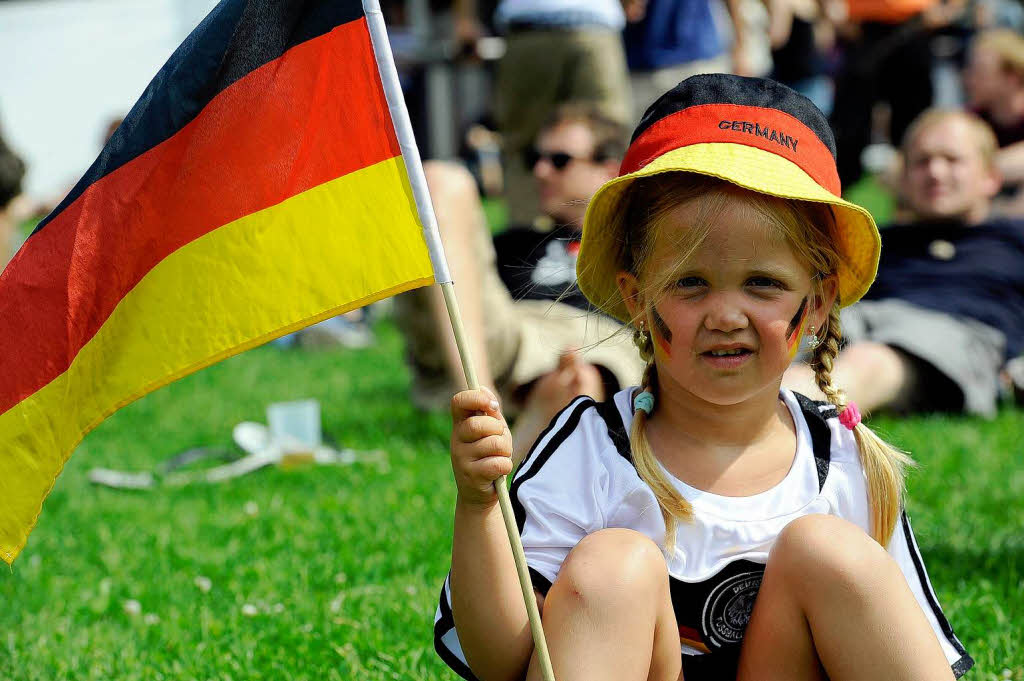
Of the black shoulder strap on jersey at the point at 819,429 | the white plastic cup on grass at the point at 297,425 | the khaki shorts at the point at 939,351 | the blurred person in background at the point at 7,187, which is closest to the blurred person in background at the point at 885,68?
the khaki shorts at the point at 939,351

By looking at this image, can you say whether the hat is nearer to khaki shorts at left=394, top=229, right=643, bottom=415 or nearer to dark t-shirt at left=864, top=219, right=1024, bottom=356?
khaki shorts at left=394, top=229, right=643, bottom=415

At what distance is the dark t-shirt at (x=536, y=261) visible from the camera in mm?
4758

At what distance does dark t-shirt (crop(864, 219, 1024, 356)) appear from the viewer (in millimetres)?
5734

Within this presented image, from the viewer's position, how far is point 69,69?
1470 cm

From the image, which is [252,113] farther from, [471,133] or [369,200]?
[471,133]

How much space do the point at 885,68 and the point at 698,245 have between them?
9328 mm

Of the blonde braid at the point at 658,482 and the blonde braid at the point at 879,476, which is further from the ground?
the blonde braid at the point at 658,482

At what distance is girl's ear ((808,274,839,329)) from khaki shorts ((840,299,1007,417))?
3.19 metres

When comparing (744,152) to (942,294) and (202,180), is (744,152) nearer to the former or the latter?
(202,180)

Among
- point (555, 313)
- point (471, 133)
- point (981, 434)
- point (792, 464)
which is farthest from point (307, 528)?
point (471, 133)

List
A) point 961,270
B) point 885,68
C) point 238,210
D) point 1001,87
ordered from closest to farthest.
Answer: point 238,210 < point 961,270 < point 1001,87 < point 885,68

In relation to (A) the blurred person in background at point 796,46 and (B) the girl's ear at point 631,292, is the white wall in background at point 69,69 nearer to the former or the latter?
(A) the blurred person in background at point 796,46

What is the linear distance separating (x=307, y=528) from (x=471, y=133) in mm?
11370

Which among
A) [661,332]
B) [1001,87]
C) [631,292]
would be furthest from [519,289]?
[1001,87]
